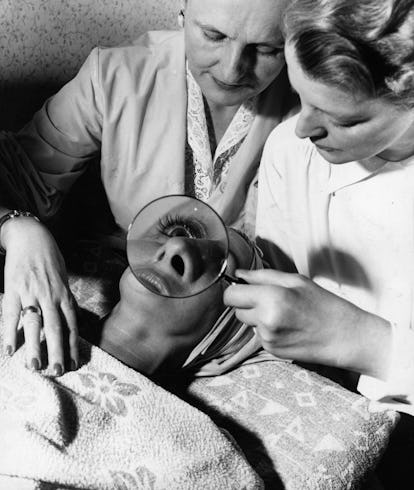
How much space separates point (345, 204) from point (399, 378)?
1.09ft

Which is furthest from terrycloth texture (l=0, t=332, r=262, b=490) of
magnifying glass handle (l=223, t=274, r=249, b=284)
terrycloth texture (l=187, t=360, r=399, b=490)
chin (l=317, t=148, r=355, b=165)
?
chin (l=317, t=148, r=355, b=165)

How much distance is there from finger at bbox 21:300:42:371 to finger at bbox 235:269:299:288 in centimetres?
35

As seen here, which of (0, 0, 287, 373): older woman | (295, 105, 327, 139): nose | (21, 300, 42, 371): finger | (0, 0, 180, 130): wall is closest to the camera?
(295, 105, 327, 139): nose

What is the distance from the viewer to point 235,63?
1.33 m

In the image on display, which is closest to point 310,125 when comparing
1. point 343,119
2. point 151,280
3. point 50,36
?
point 343,119

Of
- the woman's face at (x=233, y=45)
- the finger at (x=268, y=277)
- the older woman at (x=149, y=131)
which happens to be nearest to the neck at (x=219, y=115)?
the older woman at (x=149, y=131)

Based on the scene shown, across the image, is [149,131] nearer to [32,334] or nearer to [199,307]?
[199,307]

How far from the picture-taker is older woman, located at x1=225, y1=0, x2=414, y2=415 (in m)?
0.94

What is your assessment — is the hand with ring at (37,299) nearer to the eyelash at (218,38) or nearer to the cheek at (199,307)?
the cheek at (199,307)

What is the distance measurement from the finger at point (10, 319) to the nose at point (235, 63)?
565mm

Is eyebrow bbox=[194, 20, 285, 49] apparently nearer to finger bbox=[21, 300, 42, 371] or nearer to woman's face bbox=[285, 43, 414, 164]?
woman's face bbox=[285, 43, 414, 164]

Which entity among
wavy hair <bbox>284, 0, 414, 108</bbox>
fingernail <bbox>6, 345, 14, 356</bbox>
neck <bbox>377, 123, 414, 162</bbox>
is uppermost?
wavy hair <bbox>284, 0, 414, 108</bbox>

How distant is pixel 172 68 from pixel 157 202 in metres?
0.61

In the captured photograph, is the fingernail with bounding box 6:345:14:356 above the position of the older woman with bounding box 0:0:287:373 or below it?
below
